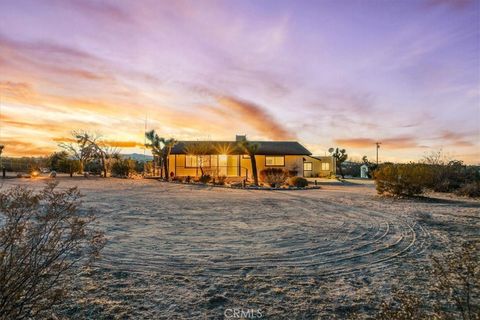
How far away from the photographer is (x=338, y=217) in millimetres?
10023

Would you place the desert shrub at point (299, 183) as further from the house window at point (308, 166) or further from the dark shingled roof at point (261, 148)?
the house window at point (308, 166)

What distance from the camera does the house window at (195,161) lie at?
33.3 metres

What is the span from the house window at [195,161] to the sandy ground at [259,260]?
75.5ft

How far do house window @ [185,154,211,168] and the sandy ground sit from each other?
23007 millimetres

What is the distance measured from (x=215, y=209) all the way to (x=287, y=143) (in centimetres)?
2821

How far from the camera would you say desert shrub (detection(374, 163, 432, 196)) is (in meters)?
15.6

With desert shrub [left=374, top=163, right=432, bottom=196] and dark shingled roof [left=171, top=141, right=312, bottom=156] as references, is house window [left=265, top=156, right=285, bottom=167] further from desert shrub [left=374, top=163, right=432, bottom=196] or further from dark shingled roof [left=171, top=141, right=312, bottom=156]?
desert shrub [left=374, top=163, right=432, bottom=196]

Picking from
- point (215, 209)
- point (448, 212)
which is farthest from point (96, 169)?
point (448, 212)

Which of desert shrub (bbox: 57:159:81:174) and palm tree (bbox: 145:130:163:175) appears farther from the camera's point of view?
desert shrub (bbox: 57:159:81:174)

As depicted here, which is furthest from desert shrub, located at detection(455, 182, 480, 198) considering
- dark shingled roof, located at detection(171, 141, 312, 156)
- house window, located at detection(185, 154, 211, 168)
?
house window, located at detection(185, 154, 211, 168)

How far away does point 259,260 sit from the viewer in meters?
5.51

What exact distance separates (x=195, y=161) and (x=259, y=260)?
1147 inches

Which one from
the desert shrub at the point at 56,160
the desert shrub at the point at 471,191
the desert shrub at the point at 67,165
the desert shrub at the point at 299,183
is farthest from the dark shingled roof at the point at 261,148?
the desert shrub at the point at 471,191

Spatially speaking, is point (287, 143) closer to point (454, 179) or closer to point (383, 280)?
point (454, 179)
